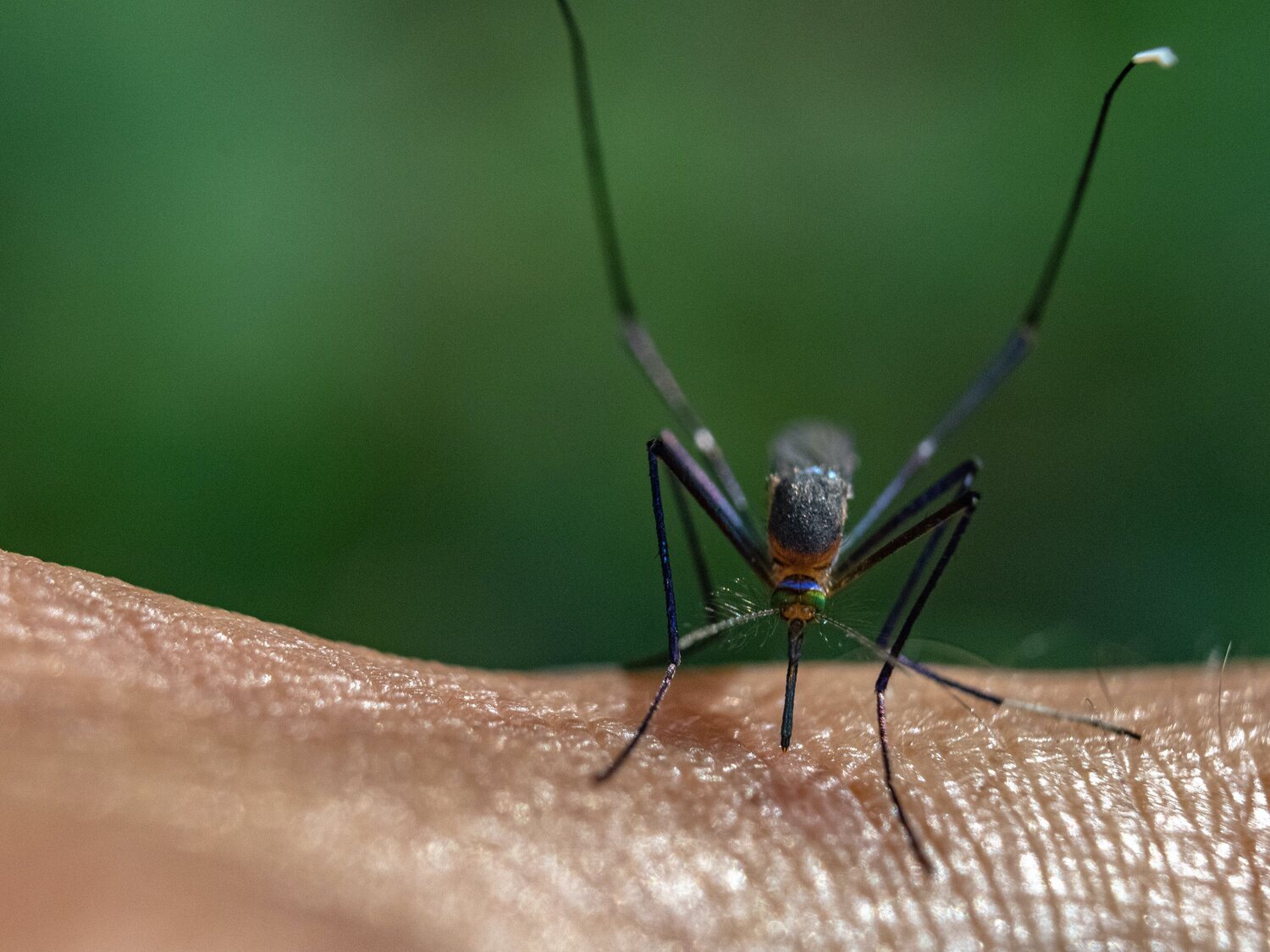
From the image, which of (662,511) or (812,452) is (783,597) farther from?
(812,452)

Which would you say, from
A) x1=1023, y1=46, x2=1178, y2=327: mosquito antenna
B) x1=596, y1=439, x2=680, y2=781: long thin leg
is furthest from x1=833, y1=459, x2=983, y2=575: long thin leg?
x1=1023, y1=46, x2=1178, y2=327: mosquito antenna

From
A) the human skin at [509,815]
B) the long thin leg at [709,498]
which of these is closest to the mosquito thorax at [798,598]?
the long thin leg at [709,498]

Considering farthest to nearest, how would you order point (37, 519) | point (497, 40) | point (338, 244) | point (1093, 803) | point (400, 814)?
point (497, 40) < point (338, 244) < point (37, 519) < point (1093, 803) < point (400, 814)

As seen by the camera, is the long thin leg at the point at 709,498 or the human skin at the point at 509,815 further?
the long thin leg at the point at 709,498

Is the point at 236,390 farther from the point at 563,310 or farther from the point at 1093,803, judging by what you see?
the point at 1093,803

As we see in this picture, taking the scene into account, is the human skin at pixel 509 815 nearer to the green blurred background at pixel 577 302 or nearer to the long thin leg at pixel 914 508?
the long thin leg at pixel 914 508

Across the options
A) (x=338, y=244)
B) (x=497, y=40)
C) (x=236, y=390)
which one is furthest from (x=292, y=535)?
(x=497, y=40)

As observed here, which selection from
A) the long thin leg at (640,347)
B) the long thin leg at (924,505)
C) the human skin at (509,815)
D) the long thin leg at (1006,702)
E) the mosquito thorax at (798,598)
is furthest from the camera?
the long thin leg at (640,347)
